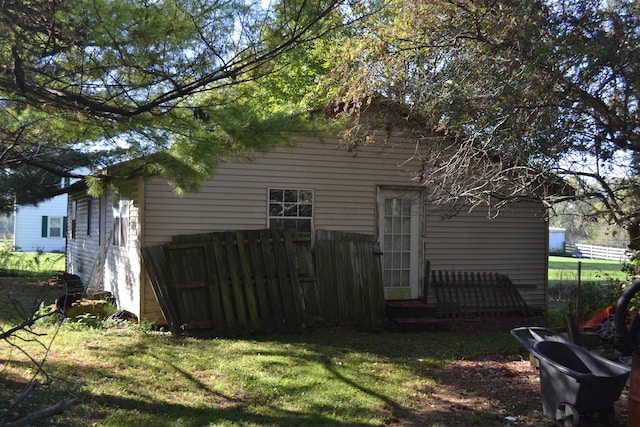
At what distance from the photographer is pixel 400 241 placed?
11320mm

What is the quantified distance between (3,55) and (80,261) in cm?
1238

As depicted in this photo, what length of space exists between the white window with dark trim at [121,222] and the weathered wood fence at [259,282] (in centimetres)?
174

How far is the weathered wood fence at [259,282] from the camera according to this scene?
9273 millimetres

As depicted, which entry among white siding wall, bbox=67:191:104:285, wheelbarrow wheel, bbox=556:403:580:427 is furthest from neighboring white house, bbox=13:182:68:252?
wheelbarrow wheel, bbox=556:403:580:427

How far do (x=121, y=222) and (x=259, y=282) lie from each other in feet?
11.3

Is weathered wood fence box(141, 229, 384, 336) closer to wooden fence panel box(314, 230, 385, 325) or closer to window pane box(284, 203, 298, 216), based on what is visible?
wooden fence panel box(314, 230, 385, 325)

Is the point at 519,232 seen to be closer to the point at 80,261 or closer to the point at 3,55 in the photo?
the point at 3,55

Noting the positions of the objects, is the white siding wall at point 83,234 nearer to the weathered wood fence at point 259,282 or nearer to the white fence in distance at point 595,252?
the weathered wood fence at point 259,282

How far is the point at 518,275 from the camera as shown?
40.5 feet

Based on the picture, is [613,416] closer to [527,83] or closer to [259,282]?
[527,83]

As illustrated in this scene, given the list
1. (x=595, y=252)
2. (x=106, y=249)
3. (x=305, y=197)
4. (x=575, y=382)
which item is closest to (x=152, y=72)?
(x=575, y=382)

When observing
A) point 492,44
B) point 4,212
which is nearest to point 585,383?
point 492,44

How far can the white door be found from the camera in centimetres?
1117

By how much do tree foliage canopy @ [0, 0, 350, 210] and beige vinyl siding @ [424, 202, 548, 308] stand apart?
6178 millimetres
